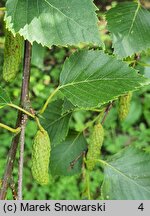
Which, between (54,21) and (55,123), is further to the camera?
(55,123)

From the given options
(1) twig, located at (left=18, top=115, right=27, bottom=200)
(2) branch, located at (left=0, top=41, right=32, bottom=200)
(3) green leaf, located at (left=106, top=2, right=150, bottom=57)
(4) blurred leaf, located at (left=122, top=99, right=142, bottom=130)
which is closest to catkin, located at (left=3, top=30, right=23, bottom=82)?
(2) branch, located at (left=0, top=41, right=32, bottom=200)

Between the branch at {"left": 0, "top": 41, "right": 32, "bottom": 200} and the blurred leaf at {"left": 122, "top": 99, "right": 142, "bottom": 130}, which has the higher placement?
the blurred leaf at {"left": 122, "top": 99, "right": 142, "bottom": 130}

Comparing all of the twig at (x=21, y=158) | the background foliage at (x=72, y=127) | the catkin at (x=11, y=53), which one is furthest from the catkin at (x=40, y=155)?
the background foliage at (x=72, y=127)

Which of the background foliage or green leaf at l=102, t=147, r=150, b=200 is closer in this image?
green leaf at l=102, t=147, r=150, b=200

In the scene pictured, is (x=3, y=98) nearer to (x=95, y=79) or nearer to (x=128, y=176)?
(x=95, y=79)

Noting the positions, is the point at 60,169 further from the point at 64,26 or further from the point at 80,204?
the point at 64,26

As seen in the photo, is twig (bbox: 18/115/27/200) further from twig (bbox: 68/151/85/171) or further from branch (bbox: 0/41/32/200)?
twig (bbox: 68/151/85/171)

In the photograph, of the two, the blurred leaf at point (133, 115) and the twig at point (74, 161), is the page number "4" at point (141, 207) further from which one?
the blurred leaf at point (133, 115)

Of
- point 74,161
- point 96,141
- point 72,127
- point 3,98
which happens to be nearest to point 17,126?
point 3,98
